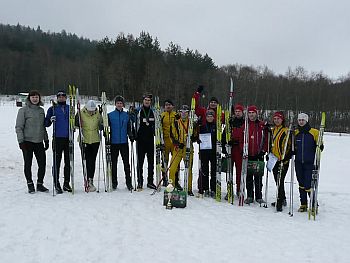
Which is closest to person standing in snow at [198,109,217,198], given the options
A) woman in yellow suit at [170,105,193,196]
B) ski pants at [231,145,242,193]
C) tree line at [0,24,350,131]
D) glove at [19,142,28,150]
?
woman in yellow suit at [170,105,193,196]

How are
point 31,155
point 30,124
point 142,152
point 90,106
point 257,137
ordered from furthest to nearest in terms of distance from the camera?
point 142,152 < point 90,106 < point 257,137 < point 31,155 < point 30,124

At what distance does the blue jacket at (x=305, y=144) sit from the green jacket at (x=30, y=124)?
204 inches

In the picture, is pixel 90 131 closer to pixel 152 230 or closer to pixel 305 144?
pixel 152 230

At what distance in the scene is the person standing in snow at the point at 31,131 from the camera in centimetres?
642

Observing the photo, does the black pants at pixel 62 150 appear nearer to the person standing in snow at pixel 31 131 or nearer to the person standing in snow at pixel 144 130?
the person standing in snow at pixel 31 131

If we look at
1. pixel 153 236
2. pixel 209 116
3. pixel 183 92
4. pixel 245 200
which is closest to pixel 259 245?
pixel 153 236

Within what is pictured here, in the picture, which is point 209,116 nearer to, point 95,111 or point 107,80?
point 95,111

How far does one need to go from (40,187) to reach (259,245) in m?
4.62

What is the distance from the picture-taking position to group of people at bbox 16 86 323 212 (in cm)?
646

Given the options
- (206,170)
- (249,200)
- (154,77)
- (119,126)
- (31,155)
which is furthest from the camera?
(154,77)

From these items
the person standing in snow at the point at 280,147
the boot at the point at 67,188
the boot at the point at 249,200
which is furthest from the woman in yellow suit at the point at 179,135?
the boot at the point at 67,188

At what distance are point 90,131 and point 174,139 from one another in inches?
72.6

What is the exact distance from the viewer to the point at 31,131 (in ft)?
21.2

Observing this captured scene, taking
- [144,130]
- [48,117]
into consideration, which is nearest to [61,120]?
[48,117]
